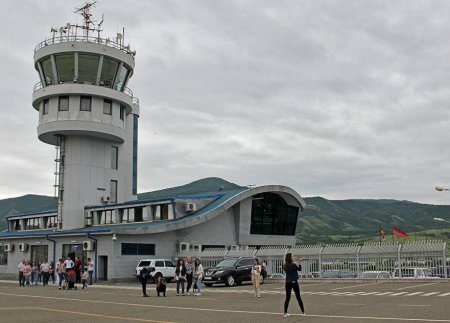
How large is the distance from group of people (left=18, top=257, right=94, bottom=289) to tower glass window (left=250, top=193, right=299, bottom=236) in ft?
51.6

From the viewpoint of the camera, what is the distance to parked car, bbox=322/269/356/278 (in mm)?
32469

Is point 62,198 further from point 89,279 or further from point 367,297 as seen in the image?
point 367,297

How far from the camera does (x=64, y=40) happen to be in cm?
4731

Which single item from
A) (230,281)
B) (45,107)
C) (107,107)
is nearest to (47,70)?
(45,107)

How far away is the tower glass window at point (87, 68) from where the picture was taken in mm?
46844

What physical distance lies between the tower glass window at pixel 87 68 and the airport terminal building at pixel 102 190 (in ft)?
0.27

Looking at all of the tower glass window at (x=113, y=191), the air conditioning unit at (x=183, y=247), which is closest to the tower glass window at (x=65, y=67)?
the tower glass window at (x=113, y=191)

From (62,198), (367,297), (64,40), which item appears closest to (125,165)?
(62,198)

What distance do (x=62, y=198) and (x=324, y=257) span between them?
2622 centimetres

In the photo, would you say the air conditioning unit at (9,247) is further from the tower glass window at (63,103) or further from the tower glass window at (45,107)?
the tower glass window at (63,103)

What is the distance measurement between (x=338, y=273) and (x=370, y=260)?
2.06m

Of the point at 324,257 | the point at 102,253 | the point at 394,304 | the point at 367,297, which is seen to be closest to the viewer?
the point at 394,304

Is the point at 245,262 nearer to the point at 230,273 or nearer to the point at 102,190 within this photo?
the point at 230,273

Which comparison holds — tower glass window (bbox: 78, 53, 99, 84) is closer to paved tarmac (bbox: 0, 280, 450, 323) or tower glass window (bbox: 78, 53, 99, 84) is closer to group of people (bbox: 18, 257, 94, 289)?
group of people (bbox: 18, 257, 94, 289)
